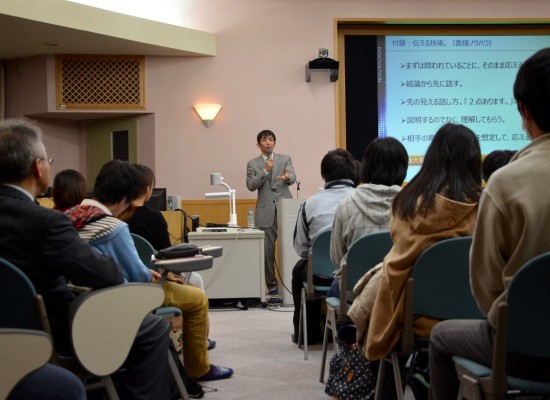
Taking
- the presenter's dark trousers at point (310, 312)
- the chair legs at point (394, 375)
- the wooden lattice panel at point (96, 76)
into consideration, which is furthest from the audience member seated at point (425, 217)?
the wooden lattice panel at point (96, 76)

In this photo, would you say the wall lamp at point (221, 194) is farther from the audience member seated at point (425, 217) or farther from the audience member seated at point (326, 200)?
the audience member seated at point (425, 217)

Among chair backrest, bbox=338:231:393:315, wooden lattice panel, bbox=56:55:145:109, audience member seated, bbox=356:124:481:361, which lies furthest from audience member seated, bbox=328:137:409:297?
wooden lattice panel, bbox=56:55:145:109

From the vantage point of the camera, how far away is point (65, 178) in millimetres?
3471

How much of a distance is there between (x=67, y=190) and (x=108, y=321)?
58.5 inches

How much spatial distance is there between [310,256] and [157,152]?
5048mm

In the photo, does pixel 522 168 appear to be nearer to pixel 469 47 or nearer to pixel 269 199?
pixel 269 199

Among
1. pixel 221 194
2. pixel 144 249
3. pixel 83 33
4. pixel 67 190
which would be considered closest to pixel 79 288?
pixel 144 249

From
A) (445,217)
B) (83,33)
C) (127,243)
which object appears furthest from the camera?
(83,33)

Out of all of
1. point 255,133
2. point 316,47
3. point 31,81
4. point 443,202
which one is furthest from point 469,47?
point 443,202

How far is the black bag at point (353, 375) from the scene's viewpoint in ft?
9.29

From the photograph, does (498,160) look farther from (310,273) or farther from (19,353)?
(19,353)

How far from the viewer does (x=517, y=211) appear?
1638mm

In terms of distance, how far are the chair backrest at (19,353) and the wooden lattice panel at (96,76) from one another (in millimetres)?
7462

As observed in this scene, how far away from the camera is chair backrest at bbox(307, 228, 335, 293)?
12.9 feet
